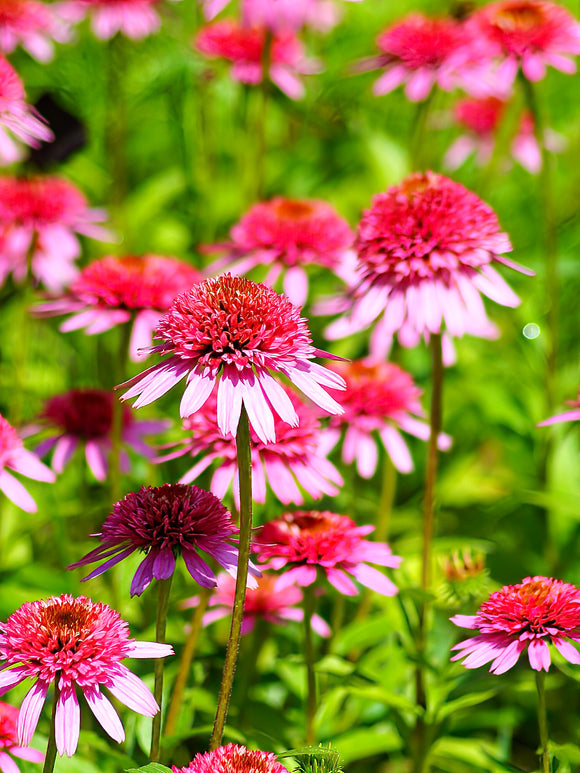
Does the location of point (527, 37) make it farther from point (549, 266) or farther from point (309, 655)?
point (309, 655)

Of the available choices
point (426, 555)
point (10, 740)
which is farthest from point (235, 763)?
point (426, 555)

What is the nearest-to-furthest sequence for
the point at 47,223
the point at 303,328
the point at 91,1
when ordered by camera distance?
the point at 303,328, the point at 47,223, the point at 91,1

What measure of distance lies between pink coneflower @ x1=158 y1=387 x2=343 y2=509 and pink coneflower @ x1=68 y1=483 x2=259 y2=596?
26cm

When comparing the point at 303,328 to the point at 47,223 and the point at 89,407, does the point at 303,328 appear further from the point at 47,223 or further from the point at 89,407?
the point at 47,223

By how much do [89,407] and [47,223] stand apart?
0.74 meters

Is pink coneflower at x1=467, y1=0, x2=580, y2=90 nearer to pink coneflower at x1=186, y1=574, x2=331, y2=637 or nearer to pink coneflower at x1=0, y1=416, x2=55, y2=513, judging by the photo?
pink coneflower at x1=186, y1=574, x2=331, y2=637

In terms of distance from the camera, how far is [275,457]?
4.99 ft

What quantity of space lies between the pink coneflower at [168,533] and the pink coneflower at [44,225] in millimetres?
1385

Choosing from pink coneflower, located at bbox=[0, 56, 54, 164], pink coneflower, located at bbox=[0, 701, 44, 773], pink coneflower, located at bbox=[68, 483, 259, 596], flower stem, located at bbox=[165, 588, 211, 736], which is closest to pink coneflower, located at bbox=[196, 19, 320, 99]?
pink coneflower, located at bbox=[0, 56, 54, 164]

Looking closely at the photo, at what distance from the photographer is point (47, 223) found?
8.34 feet

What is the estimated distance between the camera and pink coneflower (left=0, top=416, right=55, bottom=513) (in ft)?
4.67

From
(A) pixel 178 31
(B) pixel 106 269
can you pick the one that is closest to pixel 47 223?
(B) pixel 106 269

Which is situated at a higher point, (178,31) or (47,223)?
(178,31)

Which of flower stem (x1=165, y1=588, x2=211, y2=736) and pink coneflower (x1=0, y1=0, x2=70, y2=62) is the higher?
pink coneflower (x1=0, y1=0, x2=70, y2=62)
